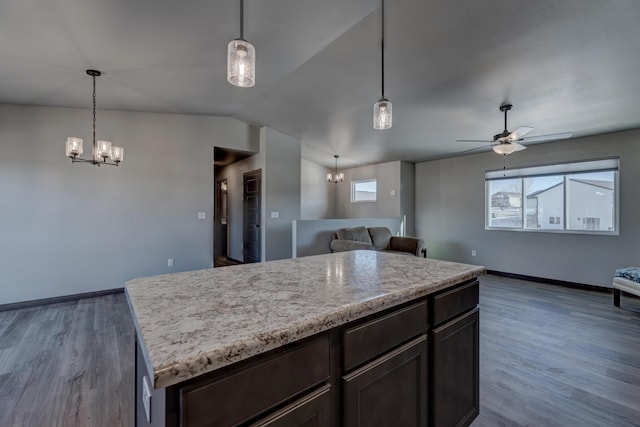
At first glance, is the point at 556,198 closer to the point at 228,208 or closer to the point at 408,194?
the point at 408,194

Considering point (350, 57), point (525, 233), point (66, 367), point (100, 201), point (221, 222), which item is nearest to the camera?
point (66, 367)

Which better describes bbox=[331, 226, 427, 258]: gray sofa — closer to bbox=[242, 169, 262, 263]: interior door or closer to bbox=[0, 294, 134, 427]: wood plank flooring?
bbox=[242, 169, 262, 263]: interior door

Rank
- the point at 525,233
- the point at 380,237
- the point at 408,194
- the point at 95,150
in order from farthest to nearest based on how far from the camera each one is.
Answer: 1. the point at 408,194
2. the point at 380,237
3. the point at 525,233
4. the point at 95,150

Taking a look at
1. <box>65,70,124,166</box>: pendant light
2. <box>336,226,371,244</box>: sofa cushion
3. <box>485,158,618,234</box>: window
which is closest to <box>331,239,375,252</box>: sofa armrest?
<box>336,226,371,244</box>: sofa cushion

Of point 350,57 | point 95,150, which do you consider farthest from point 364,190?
point 95,150

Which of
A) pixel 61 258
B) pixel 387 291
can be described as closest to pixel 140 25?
pixel 387 291

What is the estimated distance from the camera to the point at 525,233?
5.24 metres

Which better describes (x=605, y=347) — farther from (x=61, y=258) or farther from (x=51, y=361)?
(x=61, y=258)

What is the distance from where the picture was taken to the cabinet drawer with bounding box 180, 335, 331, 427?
0.64 m

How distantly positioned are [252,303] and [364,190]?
279 inches

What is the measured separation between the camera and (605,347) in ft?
8.66

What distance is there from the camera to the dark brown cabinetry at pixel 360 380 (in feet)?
2.22

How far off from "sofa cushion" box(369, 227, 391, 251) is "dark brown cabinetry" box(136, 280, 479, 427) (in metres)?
4.11

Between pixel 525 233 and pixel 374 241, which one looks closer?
pixel 525 233
